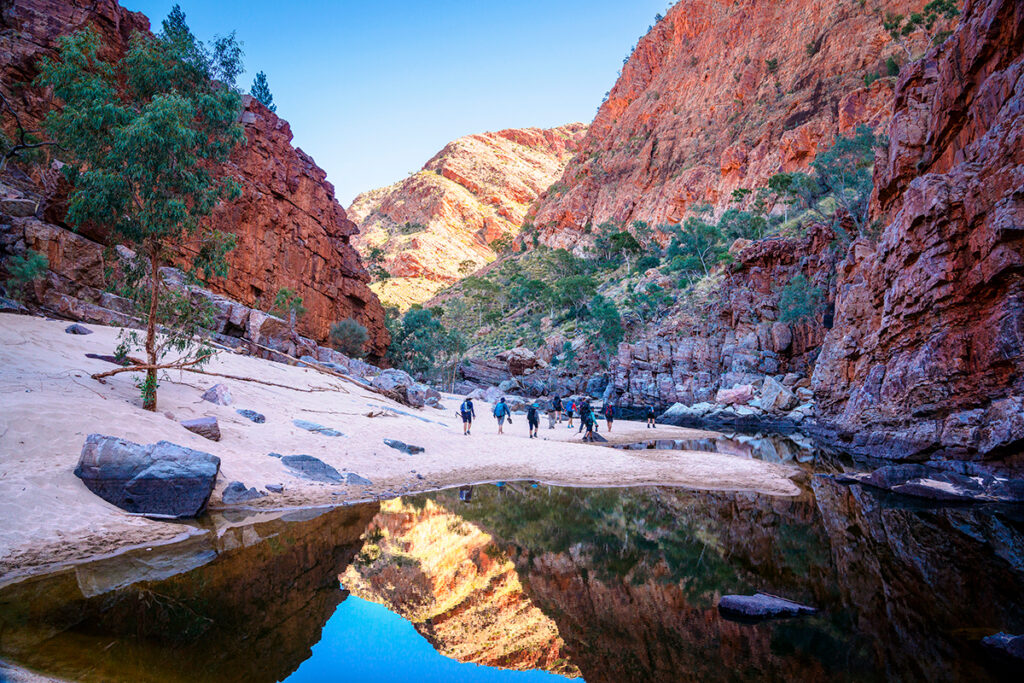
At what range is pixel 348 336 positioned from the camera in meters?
40.6

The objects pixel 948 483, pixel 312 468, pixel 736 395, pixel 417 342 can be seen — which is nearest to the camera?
pixel 312 468

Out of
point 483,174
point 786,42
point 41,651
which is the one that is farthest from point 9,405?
point 483,174

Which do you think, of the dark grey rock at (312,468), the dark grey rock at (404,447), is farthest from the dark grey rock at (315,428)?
the dark grey rock at (312,468)

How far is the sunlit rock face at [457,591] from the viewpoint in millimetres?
5070

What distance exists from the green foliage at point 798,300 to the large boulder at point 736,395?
7357 mm

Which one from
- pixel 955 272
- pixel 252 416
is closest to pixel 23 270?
pixel 252 416

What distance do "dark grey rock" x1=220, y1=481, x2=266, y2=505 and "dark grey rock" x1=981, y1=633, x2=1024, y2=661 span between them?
10487 millimetres

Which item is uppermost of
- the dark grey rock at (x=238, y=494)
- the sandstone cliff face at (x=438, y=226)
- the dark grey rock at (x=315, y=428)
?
the sandstone cliff face at (x=438, y=226)

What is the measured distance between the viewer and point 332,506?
928 centimetres

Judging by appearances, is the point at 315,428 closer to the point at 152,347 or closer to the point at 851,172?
the point at 152,347

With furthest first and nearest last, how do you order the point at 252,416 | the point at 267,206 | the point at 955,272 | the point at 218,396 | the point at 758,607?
the point at 267,206 < the point at 955,272 < the point at 218,396 < the point at 252,416 < the point at 758,607

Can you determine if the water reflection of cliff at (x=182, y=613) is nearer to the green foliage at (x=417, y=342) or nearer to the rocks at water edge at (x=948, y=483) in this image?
the rocks at water edge at (x=948, y=483)

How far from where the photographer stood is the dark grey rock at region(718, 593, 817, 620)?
5.55 meters

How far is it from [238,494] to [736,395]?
123 feet
